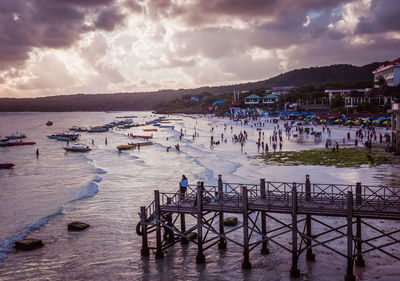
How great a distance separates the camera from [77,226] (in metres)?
25.0

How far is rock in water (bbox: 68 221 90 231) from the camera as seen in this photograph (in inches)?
984

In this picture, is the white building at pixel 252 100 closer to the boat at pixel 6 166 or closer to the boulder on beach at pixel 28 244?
the boat at pixel 6 166

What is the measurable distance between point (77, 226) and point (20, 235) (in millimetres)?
3674

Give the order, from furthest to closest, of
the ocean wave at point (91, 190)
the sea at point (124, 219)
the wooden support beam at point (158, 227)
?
1. the ocean wave at point (91, 190)
2. the wooden support beam at point (158, 227)
3. the sea at point (124, 219)

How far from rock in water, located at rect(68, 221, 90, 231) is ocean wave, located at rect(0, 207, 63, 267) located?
2.69 metres

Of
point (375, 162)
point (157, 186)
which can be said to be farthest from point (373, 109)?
point (157, 186)

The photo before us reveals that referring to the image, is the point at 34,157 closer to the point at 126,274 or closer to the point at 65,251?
the point at 65,251

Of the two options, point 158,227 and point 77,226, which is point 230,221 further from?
point 77,226

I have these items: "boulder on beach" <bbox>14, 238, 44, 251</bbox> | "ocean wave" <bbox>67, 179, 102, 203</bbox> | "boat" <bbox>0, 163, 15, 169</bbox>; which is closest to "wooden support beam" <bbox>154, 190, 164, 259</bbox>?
"boulder on beach" <bbox>14, 238, 44, 251</bbox>

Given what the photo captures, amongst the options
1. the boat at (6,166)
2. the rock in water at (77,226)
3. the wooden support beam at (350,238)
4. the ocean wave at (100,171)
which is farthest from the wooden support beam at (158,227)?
the boat at (6,166)

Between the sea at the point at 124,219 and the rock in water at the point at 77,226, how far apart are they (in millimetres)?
448

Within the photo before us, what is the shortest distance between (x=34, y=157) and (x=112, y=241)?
51.0 metres

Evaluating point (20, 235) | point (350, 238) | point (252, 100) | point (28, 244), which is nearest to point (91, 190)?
point (20, 235)

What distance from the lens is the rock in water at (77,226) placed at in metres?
25.0
